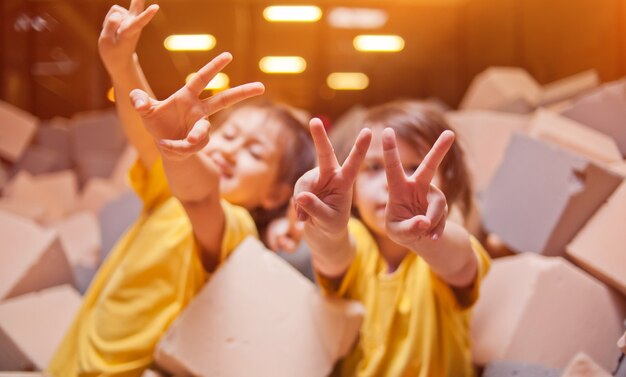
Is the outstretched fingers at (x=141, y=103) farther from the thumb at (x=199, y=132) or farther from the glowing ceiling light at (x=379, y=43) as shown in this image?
the glowing ceiling light at (x=379, y=43)

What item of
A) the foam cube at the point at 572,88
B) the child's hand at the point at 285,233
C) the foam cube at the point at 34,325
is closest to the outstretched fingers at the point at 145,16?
the child's hand at the point at 285,233

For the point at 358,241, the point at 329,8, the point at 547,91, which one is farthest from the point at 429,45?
the point at 358,241

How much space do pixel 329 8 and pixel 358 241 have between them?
2107 mm

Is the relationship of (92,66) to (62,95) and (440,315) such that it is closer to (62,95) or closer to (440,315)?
(62,95)

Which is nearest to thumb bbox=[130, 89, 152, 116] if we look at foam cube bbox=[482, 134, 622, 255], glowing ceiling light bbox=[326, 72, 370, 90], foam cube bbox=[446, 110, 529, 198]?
foam cube bbox=[482, 134, 622, 255]

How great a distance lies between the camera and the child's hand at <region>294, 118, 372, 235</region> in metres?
0.47

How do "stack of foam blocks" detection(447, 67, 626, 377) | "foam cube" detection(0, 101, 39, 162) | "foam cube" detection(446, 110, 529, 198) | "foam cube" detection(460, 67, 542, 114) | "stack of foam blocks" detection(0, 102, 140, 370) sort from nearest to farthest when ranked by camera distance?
"stack of foam blocks" detection(447, 67, 626, 377) → "stack of foam blocks" detection(0, 102, 140, 370) → "foam cube" detection(446, 110, 529, 198) → "foam cube" detection(460, 67, 542, 114) → "foam cube" detection(0, 101, 39, 162)

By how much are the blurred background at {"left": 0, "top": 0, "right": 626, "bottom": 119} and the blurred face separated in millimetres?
226

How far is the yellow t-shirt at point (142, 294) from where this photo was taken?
662 mm

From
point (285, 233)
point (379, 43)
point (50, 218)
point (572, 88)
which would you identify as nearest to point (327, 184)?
point (285, 233)

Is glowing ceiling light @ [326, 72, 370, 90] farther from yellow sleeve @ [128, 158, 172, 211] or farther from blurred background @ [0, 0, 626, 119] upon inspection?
yellow sleeve @ [128, 158, 172, 211]

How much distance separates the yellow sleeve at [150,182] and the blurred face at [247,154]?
0.07 meters

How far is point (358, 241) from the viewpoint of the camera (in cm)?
71

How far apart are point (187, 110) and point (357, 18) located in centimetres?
231
